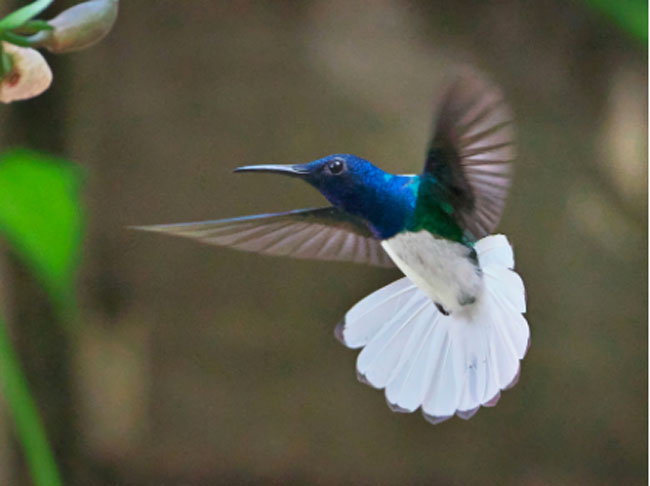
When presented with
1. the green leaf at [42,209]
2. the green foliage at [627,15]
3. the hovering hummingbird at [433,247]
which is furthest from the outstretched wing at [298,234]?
the green foliage at [627,15]

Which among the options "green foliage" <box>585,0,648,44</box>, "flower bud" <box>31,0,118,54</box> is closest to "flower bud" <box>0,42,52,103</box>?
"flower bud" <box>31,0,118,54</box>

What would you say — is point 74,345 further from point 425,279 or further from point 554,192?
point 425,279

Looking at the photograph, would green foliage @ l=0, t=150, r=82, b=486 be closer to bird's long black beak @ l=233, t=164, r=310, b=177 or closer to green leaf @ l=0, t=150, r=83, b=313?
green leaf @ l=0, t=150, r=83, b=313

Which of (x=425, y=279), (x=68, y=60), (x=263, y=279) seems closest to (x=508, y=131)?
(x=425, y=279)

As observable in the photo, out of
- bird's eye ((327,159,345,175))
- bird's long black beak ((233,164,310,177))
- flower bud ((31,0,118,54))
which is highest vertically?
flower bud ((31,0,118,54))

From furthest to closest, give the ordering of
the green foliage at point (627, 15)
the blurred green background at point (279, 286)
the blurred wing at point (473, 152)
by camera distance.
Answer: the blurred green background at point (279, 286) < the green foliage at point (627, 15) < the blurred wing at point (473, 152)

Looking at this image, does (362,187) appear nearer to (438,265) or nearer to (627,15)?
(438,265)

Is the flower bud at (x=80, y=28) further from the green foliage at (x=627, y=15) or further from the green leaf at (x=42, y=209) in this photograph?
the green foliage at (x=627, y=15)
